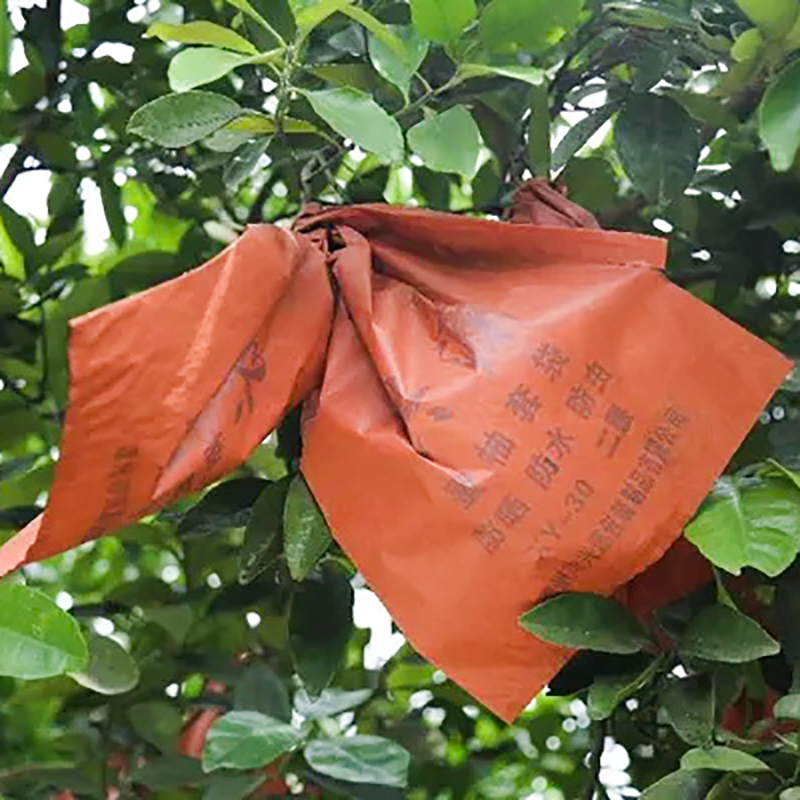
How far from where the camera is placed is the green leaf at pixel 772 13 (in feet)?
2.25

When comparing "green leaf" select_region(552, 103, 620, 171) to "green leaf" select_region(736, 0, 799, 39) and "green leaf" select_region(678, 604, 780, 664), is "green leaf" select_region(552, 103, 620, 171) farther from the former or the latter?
"green leaf" select_region(678, 604, 780, 664)

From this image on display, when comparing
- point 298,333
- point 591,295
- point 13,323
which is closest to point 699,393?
point 591,295

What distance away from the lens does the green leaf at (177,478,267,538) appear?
792 millimetres

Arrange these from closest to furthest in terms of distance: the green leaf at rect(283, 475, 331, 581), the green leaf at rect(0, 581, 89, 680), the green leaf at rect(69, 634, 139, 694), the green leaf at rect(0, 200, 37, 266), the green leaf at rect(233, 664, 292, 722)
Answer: the green leaf at rect(0, 581, 89, 680), the green leaf at rect(283, 475, 331, 581), the green leaf at rect(69, 634, 139, 694), the green leaf at rect(233, 664, 292, 722), the green leaf at rect(0, 200, 37, 266)

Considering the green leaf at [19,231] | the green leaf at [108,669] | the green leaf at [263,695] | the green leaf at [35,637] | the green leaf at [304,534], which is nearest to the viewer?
the green leaf at [35,637]

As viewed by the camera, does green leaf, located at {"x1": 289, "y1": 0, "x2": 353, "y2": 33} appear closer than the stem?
Yes

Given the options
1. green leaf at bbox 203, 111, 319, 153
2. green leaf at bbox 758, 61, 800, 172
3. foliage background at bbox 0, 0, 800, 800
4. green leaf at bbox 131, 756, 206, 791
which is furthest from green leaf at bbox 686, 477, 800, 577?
green leaf at bbox 131, 756, 206, 791

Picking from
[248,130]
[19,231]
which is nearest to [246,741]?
[248,130]

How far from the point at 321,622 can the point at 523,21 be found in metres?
0.31

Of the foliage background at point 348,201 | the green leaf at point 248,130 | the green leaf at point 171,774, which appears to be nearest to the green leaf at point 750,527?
the foliage background at point 348,201

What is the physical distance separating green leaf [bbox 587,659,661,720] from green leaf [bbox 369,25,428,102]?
255mm

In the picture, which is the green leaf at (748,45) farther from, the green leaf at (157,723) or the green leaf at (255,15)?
the green leaf at (157,723)

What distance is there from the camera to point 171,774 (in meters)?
0.93

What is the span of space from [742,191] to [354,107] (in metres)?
0.32
